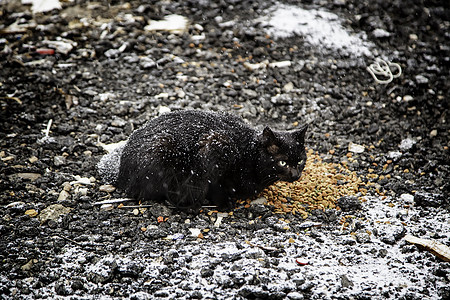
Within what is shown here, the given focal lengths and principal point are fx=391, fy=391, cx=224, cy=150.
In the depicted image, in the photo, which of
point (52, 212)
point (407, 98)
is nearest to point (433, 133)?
point (407, 98)

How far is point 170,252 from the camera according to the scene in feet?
11.4

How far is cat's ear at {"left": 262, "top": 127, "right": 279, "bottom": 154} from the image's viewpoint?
404 cm

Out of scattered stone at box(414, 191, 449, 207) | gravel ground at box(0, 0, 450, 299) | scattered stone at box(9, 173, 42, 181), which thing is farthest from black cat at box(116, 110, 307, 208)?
scattered stone at box(414, 191, 449, 207)

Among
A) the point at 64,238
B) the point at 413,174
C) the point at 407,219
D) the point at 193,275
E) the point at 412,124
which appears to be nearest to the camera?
the point at 193,275

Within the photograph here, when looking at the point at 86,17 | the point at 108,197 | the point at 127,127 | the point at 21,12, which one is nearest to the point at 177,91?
the point at 127,127

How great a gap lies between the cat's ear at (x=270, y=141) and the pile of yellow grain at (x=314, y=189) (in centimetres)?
58

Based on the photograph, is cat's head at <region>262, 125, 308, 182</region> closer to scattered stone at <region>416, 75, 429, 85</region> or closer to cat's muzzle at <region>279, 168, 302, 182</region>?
cat's muzzle at <region>279, 168, 302, 182</region>

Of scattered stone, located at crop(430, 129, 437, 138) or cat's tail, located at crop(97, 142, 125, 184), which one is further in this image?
scattered stone, located at crop(430, 129, 437, 138)

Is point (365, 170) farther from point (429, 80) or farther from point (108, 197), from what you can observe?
point (108, 197)

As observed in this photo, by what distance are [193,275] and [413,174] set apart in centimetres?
306

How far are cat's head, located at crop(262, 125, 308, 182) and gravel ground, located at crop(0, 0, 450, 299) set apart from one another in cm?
44

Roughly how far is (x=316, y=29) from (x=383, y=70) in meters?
1.37

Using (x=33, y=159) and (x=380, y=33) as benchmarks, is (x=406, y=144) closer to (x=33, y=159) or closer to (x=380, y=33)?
(x=380, y=33)

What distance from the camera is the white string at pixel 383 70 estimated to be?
6147 mm
